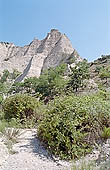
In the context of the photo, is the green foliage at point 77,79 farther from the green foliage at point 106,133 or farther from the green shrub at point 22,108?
the green foliage at point 106,133

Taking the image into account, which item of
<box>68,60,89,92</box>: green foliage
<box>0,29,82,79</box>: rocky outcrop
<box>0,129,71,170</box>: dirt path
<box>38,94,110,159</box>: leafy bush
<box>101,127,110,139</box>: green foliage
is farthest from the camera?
<box>0,29,82,79</box>: rocky outcrop

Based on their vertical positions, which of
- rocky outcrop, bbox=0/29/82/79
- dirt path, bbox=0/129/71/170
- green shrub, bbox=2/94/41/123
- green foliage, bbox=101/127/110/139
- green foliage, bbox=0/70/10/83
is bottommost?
dirt path, bbox=0/129/71/170

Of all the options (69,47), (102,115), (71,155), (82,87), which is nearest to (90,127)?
(102,115)

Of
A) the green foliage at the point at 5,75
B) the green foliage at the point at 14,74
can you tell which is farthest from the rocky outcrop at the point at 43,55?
the green foliage at the point at 5,75

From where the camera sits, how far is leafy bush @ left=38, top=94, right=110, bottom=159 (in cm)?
316

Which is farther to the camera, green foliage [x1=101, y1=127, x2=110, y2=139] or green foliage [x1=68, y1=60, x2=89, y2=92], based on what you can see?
green foliage [x1=68, y1=60, x2=89, y2=92]

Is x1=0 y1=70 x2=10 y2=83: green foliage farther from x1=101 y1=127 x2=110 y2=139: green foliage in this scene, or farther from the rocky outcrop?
x1=101 y1=127 x2=110 y2=139: green foliage

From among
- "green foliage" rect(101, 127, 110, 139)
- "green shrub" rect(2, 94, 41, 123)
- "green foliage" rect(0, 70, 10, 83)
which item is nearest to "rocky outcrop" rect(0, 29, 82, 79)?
"green foliage" rect(0, 70, 10, 83)

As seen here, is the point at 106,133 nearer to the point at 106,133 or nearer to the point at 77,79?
the point at 106,133

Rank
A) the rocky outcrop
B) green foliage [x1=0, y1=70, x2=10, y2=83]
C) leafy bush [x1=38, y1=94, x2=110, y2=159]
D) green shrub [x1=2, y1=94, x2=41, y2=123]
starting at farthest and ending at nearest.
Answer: the rocky outcrop → green foliage [x1=0, y1=70, x2=10, y2=83] → green shrub [x1=2, y1=94, x2=41, y2=123] → leafy bush [x1=38, y1=94, x2=110, y2=159]

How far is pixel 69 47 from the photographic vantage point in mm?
45219

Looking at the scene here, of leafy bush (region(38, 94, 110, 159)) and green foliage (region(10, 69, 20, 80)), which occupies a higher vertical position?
green foliage (region(10, 69, 20, 80))

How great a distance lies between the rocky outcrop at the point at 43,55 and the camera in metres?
40.0

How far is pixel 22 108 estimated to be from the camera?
18.4 feet
